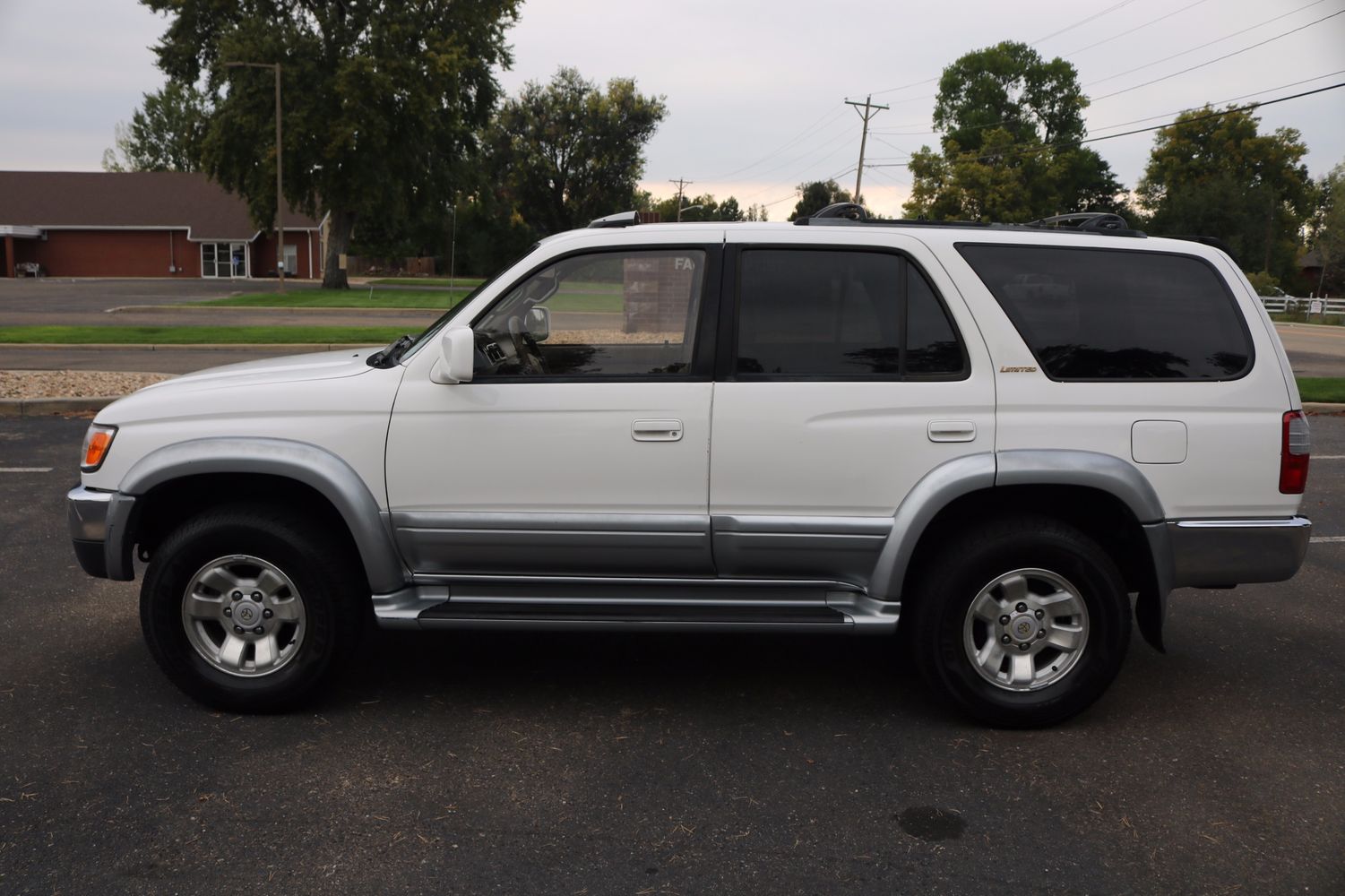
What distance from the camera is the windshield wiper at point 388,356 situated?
14.5ft

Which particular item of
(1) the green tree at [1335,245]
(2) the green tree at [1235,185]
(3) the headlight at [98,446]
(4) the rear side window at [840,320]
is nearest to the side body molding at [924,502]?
(4) the rear side window at [840,320]

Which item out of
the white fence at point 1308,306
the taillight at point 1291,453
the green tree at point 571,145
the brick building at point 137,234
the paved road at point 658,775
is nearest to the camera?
the paved road at point 658,775

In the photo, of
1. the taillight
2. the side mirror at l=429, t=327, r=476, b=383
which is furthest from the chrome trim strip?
the side mirror at l=429, t=327, r=476, b=383

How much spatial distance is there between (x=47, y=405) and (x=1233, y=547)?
1133 centimetres

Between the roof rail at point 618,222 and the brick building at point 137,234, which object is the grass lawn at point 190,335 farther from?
the brick building at point 137,234

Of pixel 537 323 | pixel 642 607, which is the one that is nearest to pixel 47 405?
pixel 537 323

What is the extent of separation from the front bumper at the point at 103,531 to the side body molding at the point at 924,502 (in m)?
2.85

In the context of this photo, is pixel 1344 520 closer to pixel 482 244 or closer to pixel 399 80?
pixel 399 80

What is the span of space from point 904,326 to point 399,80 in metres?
42.1

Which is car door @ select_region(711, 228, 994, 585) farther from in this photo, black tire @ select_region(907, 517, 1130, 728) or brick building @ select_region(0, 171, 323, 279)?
brick building @ select_region(0, 171, 323, 279)

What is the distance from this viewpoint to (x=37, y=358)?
16703 mm

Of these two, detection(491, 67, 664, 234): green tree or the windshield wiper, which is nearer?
the windshield wiper

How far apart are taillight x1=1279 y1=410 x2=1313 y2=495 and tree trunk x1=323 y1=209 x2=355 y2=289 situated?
45241 mm

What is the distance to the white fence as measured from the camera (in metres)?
46.1
